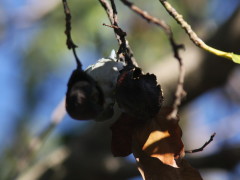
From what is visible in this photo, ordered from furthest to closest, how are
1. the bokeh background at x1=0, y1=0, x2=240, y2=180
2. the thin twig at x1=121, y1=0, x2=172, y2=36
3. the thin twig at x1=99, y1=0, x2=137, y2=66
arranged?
the bokeh background at x1=0, y1=0, x2=240, y2=180
the thin twig at x1=99, y1=0, x2=137, y2=66
the thin twig at x1=121, y1=0, x2=172, y2=36

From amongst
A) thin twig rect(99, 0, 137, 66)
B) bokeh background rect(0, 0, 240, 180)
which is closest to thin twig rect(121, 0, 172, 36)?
thin twig rect(99, 0, 137, 66)

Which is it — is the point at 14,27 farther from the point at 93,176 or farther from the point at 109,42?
the point at 93,176

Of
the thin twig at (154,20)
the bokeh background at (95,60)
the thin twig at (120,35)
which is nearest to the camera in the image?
the thin twig at (154,20)

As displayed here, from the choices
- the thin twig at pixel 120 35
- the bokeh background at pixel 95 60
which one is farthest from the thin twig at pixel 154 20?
the bokeh background at pixel 95 60

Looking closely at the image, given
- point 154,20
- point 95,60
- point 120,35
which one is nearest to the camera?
point 154,20

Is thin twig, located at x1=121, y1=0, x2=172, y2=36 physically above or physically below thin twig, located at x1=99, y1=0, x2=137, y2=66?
below

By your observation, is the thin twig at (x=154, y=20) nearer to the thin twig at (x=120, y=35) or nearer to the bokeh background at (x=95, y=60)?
the thin twig at (x=120, y=35)

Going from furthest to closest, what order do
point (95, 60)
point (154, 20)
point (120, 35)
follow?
point (95, 60)
point (120, 35)
point (154, 20)

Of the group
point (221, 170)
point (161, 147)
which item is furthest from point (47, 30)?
point (161, 147)

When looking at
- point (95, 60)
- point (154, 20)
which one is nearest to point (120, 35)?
point (154, 20)

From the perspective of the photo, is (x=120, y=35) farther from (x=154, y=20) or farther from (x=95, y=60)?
(x=95, y=60)

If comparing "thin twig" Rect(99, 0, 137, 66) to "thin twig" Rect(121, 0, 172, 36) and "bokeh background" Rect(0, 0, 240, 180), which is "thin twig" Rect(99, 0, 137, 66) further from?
"bokeh background" Rect(0, 0, 240, 180)
